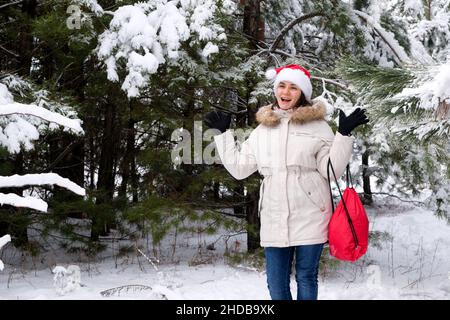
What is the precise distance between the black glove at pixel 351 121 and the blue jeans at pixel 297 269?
68 centimetres

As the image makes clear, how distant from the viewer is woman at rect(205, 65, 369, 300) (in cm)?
285

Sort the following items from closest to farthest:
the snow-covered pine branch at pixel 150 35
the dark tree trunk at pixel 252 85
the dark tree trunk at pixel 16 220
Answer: the snow-covered pine branch at pixel 150 35 < the dark tree trunk at pixel 16 220 < the dark tree trunk at pixel 252 85

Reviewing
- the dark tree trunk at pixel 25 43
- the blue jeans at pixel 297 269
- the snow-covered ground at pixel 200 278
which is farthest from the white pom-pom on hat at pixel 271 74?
the dark tree trunk at pixel 25 43

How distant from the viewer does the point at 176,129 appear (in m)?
6.48

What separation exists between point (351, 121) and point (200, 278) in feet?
11.5

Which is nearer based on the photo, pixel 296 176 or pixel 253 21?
pixel 296 176

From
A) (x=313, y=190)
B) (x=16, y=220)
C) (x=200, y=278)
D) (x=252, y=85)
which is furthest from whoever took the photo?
(x=252, y=85)

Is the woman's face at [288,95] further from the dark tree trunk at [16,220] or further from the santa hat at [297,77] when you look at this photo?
the dark tree trunk at [16,220]

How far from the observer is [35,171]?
678cm

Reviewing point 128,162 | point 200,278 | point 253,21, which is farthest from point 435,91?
point 128,162

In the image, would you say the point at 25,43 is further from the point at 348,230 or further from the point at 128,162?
the point at 348,230

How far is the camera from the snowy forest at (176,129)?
491 cm
